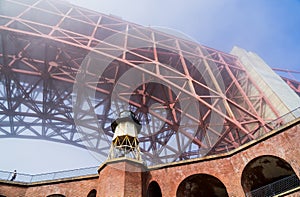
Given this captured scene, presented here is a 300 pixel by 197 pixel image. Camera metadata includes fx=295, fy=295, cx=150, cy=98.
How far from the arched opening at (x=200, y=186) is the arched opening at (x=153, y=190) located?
1465mm

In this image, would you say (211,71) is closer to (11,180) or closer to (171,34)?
(171,34)

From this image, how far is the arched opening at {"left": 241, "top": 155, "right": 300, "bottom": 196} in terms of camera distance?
516 inches

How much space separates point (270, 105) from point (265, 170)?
6.34 meters

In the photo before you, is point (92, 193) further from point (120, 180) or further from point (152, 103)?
point (152, 103)

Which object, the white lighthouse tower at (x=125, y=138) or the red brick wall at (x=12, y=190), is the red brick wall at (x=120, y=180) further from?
the red brick wall at (x=12, y=190)

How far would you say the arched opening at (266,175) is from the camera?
43.0 ft

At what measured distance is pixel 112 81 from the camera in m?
20.5

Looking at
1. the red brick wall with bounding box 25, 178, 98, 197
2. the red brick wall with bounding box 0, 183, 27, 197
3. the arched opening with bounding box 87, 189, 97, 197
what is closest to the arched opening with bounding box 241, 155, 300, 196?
the arched opening with bounding box 87, 189, 97, 197

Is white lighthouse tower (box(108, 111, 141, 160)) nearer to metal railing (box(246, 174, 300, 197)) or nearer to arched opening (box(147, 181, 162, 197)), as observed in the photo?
arched opening (box(147, 181, 162, 197))

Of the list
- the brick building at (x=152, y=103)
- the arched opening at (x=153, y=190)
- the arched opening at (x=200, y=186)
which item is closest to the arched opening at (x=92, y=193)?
the brick building at (x=152, y=103)

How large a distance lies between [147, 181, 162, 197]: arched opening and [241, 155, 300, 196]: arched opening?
14.1ft

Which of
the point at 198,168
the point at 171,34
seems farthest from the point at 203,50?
the point at 198,168

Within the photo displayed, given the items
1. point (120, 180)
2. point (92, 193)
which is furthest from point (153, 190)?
point (92, 193)

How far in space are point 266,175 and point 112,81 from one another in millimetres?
11464
